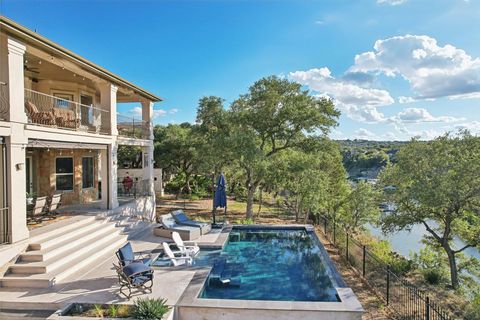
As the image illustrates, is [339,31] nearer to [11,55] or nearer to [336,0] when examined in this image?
[336,0]

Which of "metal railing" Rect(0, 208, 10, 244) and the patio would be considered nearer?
the patio

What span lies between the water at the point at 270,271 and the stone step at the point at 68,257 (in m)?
4.14

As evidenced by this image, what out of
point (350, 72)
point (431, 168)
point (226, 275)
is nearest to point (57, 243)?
point (226, 275)

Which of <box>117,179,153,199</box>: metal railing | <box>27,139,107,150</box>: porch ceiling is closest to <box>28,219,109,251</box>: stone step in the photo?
<box>27,139,107,150</box>: porch ceiling

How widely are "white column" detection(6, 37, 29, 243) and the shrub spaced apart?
15.8 ft

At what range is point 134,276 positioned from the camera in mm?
8125

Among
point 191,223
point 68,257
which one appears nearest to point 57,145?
point 68,257

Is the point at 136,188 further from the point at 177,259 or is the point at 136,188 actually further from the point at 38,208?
the point at 177,259

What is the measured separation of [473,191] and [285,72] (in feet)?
38.9

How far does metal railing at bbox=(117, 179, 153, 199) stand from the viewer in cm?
1995

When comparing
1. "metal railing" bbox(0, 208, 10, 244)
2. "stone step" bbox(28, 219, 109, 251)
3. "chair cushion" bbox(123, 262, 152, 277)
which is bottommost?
"chair cushion" bbox(123, 262, 152, 277)

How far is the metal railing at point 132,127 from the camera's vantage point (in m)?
18.1

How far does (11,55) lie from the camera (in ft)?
31.2

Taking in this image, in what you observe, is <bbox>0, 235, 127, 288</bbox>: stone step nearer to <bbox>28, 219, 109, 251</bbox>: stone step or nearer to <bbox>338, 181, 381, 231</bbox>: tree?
<bbox>28, 219, 109, 251</bbox>: stone step
